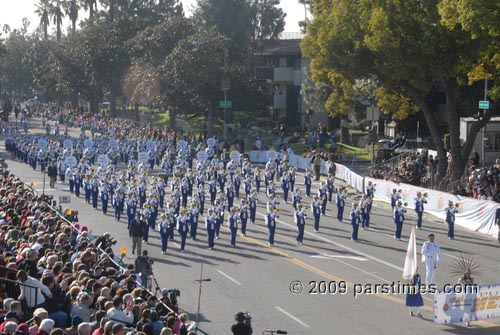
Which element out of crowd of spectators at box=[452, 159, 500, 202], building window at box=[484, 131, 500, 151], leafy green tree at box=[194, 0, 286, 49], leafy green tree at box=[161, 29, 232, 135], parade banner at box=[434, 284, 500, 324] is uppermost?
leafy green tree at box=[194, 0, 286, 49]

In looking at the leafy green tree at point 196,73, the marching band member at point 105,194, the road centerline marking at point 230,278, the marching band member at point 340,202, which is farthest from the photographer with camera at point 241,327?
the leafy green tree at point 196,73

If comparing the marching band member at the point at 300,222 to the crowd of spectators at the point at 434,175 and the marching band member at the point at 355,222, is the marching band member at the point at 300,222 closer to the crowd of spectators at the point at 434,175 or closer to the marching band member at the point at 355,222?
Result: the marching band member at the point at 355,222

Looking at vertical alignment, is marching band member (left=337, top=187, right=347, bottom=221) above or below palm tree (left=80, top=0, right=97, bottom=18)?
below

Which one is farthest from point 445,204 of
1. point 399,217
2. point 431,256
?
point 431,256

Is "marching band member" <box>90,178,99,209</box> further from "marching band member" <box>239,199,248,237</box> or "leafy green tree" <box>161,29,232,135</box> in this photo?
"leafy green tree" <box>161,29,232,135</box>

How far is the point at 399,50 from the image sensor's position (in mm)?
33500

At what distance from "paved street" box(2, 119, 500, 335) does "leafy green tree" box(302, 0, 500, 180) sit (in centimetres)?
640

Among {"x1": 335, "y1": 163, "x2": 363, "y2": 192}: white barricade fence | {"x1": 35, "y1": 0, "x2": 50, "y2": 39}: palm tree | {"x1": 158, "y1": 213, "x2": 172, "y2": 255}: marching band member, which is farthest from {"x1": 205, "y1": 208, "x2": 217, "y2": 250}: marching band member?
{"x1": 35, "y1": 0, "x2": 50, "y2": 39}: palm tree

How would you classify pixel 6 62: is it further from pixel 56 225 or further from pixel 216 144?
pixel 56 225

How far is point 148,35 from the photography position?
213 ft

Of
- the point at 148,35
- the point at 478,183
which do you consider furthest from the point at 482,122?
the point at 148,35

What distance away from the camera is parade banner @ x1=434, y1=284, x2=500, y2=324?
53.6 ft

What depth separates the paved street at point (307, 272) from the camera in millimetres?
17094

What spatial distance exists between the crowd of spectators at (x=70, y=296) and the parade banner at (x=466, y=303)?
5663 millimetres
